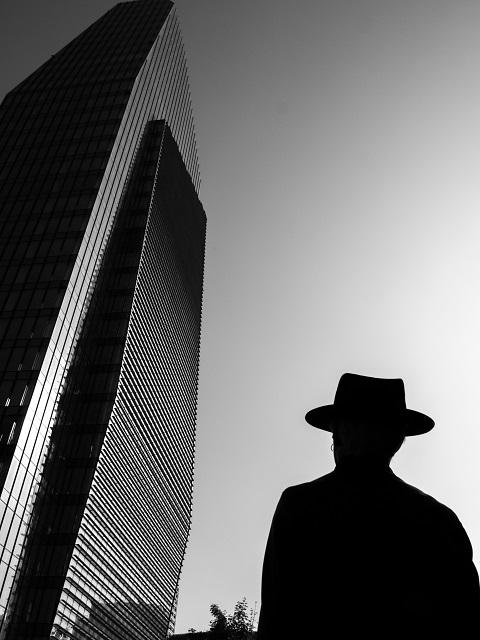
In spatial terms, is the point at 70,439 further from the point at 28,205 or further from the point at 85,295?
the point at 28,205

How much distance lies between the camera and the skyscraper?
63031mm

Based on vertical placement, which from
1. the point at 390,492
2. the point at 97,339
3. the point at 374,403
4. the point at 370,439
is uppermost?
the point at 97,339

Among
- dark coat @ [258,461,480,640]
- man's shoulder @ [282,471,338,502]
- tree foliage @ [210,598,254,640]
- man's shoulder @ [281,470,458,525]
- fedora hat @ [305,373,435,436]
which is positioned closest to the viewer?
dark coat @ [258,461,480,640]

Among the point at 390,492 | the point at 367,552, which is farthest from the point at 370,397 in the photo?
the point at 367,552

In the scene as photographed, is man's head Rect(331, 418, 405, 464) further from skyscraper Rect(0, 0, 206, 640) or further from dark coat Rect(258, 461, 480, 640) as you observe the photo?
skyscraper Rect(0, 0, 206, 640)

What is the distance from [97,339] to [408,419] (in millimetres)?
79526

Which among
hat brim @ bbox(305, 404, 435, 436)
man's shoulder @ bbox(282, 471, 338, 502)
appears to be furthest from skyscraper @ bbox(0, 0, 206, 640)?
man's shoulder @ bbox(282, 471, 338, 502)

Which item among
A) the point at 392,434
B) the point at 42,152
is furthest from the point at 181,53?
the point at 392,434

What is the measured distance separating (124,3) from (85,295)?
70670 millimetres

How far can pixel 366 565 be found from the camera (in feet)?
8.53

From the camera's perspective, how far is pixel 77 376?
74.8 metres

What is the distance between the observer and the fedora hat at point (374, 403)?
294cm

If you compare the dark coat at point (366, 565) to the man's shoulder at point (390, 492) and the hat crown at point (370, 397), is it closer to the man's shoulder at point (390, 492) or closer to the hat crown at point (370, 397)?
the man's shoulder at point (390, 492)

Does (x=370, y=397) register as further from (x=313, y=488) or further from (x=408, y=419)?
(x=313, y=488)
